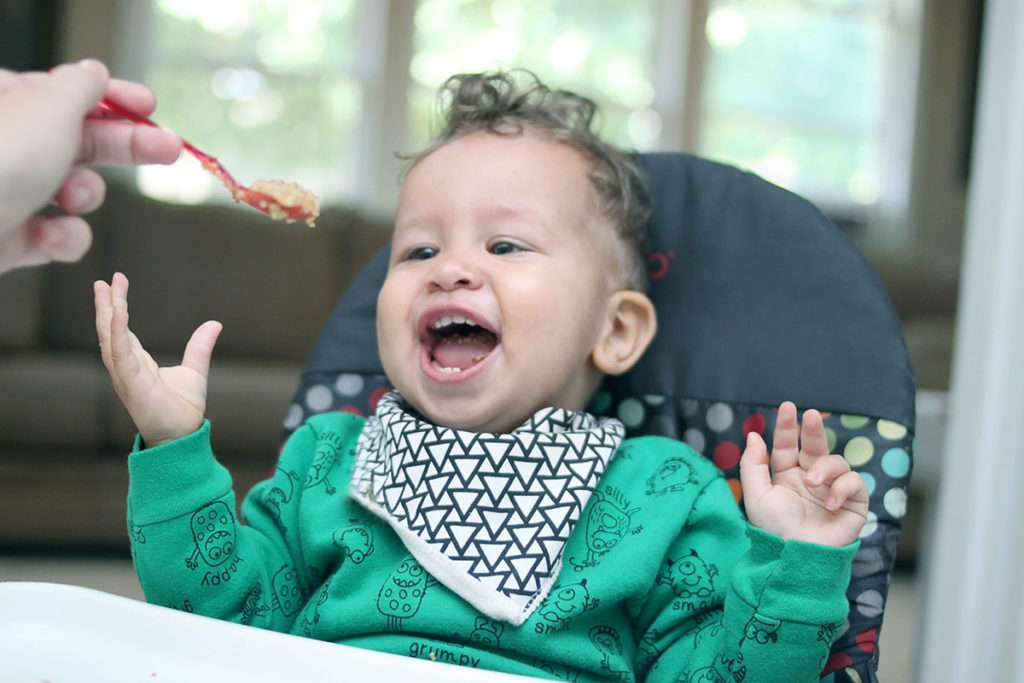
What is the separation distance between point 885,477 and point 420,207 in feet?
1.57

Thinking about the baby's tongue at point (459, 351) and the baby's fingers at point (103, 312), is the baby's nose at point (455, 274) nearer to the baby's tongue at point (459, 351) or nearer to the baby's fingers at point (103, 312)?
the baby's tongue at point (459, 351)

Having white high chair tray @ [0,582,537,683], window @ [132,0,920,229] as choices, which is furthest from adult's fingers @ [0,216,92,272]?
window @ [132,0,920,229]

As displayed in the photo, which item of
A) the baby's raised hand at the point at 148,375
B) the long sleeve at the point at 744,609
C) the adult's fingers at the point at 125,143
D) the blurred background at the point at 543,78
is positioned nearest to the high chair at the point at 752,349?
the long sleeve at the point at 744,609

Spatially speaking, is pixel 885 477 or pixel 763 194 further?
pixel 763 194

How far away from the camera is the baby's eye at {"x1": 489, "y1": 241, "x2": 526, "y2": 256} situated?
0.85 metres

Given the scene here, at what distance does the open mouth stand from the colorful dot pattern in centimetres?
16

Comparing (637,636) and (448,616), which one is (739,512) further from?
(448,616)

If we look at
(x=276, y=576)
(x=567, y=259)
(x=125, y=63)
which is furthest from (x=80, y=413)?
(x=125, y=63)

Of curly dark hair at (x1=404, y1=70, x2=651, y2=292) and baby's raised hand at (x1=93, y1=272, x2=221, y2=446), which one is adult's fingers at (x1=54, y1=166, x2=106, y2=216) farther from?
curly dark hair at (x1=404, y1=70, x2=651, y2=292)

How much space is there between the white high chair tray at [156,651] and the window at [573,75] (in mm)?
2711

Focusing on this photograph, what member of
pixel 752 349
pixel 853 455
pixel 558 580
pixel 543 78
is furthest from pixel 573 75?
pixel 558 580

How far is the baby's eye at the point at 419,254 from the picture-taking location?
0.87 meters

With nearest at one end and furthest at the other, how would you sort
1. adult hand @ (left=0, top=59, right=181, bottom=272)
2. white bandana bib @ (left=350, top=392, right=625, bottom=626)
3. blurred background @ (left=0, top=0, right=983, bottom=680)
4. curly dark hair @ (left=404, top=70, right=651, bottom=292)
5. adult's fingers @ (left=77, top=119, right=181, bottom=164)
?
adult hand @ (left=0, top=59, right=181, bottom=272) → adult's fingers @ (left=77, top=119, right=181, bottom=164) → white bandana bib @ (left=350, top=392, right=625, bottom=626) → curly dark hair @ (left=404, top=70, right=651, bottom=292) → blurred background @ (left=0, top=0, right=983, bottom=680)

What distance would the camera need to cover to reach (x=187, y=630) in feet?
1.90
